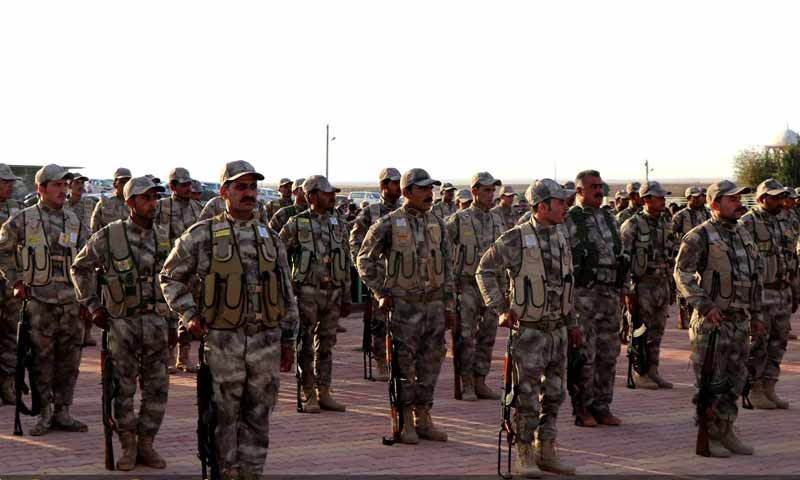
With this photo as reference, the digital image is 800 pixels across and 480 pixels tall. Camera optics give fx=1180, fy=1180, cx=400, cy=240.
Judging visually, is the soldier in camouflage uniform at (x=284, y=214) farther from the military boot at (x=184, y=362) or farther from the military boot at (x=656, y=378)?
the military boot at (x=656, y=378)

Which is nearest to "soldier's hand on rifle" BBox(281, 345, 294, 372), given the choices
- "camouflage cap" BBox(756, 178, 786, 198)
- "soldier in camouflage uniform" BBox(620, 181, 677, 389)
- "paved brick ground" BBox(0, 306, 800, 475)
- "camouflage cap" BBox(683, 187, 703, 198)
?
"paved brick ground" BBox(0, 306, 800, 475)

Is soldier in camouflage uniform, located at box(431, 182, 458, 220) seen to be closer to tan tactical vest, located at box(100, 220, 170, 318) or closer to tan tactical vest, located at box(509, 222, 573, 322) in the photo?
tan tactical vest, located at box(509, 222, 573, 322)

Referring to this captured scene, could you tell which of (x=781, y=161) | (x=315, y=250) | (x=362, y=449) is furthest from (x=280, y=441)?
(x=781, y=161)

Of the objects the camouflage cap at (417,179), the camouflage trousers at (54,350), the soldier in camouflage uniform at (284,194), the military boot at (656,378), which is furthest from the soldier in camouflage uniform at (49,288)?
the soldier in camouflage uniform at (284,194)

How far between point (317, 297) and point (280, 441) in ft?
7.19

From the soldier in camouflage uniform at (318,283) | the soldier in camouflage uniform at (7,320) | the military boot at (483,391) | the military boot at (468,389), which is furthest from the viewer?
the military boot at (483,391)

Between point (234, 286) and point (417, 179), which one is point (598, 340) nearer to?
point (417, 179)

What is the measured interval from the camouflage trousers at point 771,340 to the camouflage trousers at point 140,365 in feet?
21.2

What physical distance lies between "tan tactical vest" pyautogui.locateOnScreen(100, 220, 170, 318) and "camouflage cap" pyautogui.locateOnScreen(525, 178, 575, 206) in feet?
10.4

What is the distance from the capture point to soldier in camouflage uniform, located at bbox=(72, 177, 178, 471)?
951 centimetres

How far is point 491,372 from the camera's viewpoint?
50.8 feet

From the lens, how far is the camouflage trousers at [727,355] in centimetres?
1038

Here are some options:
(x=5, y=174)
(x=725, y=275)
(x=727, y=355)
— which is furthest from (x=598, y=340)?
(x=5, y=174)

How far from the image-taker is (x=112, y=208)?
16438 millimetres
